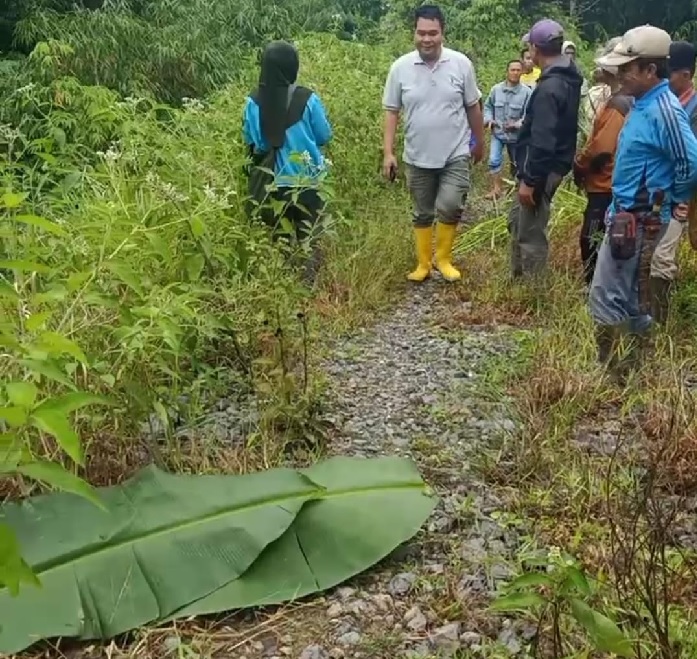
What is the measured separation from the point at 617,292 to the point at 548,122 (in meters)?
1.48

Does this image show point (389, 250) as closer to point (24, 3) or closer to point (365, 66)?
point (365, 66)

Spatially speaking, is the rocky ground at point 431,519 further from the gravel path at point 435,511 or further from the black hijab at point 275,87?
the black hijab at point 275,87

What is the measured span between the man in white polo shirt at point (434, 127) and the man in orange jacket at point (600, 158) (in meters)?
0.94

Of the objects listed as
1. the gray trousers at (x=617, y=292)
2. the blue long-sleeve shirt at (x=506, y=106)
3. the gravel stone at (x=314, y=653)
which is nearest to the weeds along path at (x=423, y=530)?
the gravel stone at (x=314, y=653)

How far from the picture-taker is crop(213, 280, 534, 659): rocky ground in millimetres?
2670

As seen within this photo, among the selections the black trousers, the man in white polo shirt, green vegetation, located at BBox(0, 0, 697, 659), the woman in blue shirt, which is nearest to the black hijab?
the woman in blue shirt

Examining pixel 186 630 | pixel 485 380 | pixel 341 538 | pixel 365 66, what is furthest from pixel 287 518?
pixel 365 66

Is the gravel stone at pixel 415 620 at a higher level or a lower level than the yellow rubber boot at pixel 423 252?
lower

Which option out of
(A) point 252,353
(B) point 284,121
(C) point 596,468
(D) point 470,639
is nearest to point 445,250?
(B) point 284,121

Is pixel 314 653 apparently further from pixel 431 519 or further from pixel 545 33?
pixel 545 33

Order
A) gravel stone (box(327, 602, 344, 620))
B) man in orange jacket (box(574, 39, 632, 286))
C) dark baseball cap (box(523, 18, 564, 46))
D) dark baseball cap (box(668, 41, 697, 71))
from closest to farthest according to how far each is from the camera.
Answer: gravel stone (box(327, 602, 344, 620)) → man in orange jacket (box(574, 39, 632, 286)) → dark baseball cap (box(523, 18, 564, 46)) → dark baseball cap (box(668, 41, 697, 71))

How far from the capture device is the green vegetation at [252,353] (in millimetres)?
2523

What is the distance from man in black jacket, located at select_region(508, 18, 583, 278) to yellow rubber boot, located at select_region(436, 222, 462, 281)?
29.9 inches

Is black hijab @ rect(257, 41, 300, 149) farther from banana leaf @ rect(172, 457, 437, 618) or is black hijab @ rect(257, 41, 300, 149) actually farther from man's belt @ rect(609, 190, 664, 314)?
banana leaf @ rect(172, 457, 437, 618)
